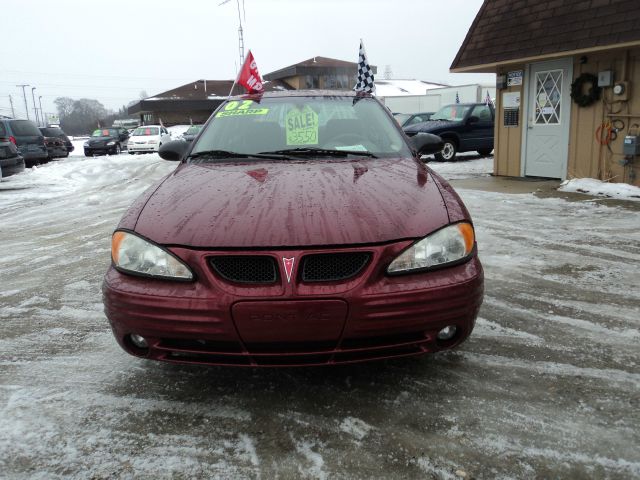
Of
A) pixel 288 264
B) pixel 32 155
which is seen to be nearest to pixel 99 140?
pixel 32 155

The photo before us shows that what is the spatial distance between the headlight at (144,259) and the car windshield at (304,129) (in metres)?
1.10

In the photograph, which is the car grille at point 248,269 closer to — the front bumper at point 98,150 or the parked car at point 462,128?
the parked car at point 462,128

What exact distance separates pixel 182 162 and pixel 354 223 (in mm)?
1628

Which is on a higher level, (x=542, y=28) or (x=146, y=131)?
(x=542, y=28)

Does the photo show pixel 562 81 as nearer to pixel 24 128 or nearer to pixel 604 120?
pixel 604 120

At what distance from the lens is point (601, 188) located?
27.1 ft

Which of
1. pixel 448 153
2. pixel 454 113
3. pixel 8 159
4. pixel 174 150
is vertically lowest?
pixel 448 153

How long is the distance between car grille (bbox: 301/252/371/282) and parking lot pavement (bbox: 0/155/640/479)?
0.66m

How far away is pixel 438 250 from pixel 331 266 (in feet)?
1.61

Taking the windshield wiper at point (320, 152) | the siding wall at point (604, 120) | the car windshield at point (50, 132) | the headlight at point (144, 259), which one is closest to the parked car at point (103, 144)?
the car windshield at point (50, 132)

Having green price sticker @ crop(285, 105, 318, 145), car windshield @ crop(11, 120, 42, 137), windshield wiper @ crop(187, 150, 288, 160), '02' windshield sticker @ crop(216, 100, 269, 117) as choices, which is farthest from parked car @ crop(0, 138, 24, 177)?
green price sticker @ crop(285, 105, 318, 145)

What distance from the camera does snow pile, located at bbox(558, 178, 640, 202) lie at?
310 inches

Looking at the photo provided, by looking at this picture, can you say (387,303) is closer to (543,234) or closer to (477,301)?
(477,301)

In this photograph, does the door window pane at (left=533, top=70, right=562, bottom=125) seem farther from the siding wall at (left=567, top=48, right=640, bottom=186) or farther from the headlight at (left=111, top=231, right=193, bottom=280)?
the headlight at (left=111, top=231, right=193, bottom=280)
